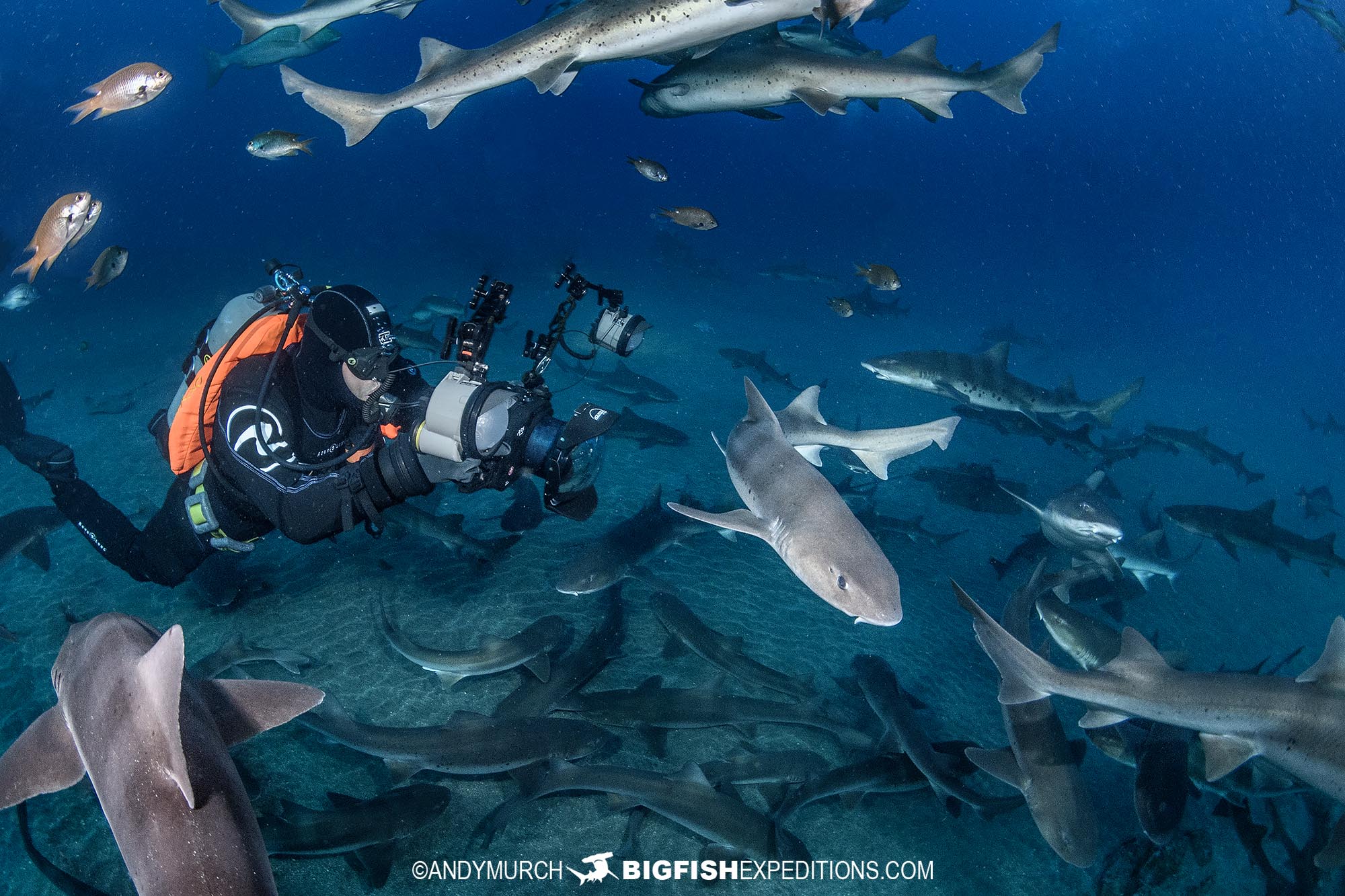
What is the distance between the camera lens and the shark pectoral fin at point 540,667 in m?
5.59

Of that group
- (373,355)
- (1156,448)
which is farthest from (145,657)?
(1156,448)

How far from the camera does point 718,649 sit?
20.5 feet

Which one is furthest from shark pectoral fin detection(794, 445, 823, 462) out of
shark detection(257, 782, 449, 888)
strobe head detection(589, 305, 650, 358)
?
shark detection(257, 782, 449, 888)

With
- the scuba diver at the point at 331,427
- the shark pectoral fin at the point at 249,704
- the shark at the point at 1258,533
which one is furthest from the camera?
the shark at the point at 1258,533

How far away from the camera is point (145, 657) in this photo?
7.73 ft

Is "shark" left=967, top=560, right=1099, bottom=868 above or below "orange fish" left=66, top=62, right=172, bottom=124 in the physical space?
below

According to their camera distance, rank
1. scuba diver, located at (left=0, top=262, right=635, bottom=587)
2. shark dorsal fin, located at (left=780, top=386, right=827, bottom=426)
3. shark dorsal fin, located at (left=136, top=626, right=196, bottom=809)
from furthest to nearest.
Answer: shark dorsal fin, located at (left=780, top=386, right=827, bottom=426), scuba diver, located at (left=0, top=262, right=635, bottom=587), shark dorsal fin, located at (left=136, top=626, right=196, bottom=809)

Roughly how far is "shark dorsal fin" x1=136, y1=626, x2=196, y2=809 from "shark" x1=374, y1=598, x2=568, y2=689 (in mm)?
3357

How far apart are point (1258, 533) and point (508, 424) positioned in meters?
12.9

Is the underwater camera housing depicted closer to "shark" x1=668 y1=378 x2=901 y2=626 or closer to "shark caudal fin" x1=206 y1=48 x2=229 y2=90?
"shark" x1=668 y1=378 x2=901 y2=626

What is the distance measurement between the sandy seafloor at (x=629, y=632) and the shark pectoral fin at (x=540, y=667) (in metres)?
0.62

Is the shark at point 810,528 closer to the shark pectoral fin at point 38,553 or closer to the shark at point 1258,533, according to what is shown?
the shark pectoral fin at point 38,553

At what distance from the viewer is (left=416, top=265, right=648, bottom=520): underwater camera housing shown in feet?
11.1

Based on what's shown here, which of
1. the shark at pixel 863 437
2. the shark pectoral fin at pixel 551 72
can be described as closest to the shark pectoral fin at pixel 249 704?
the shark at pixel 863 437
